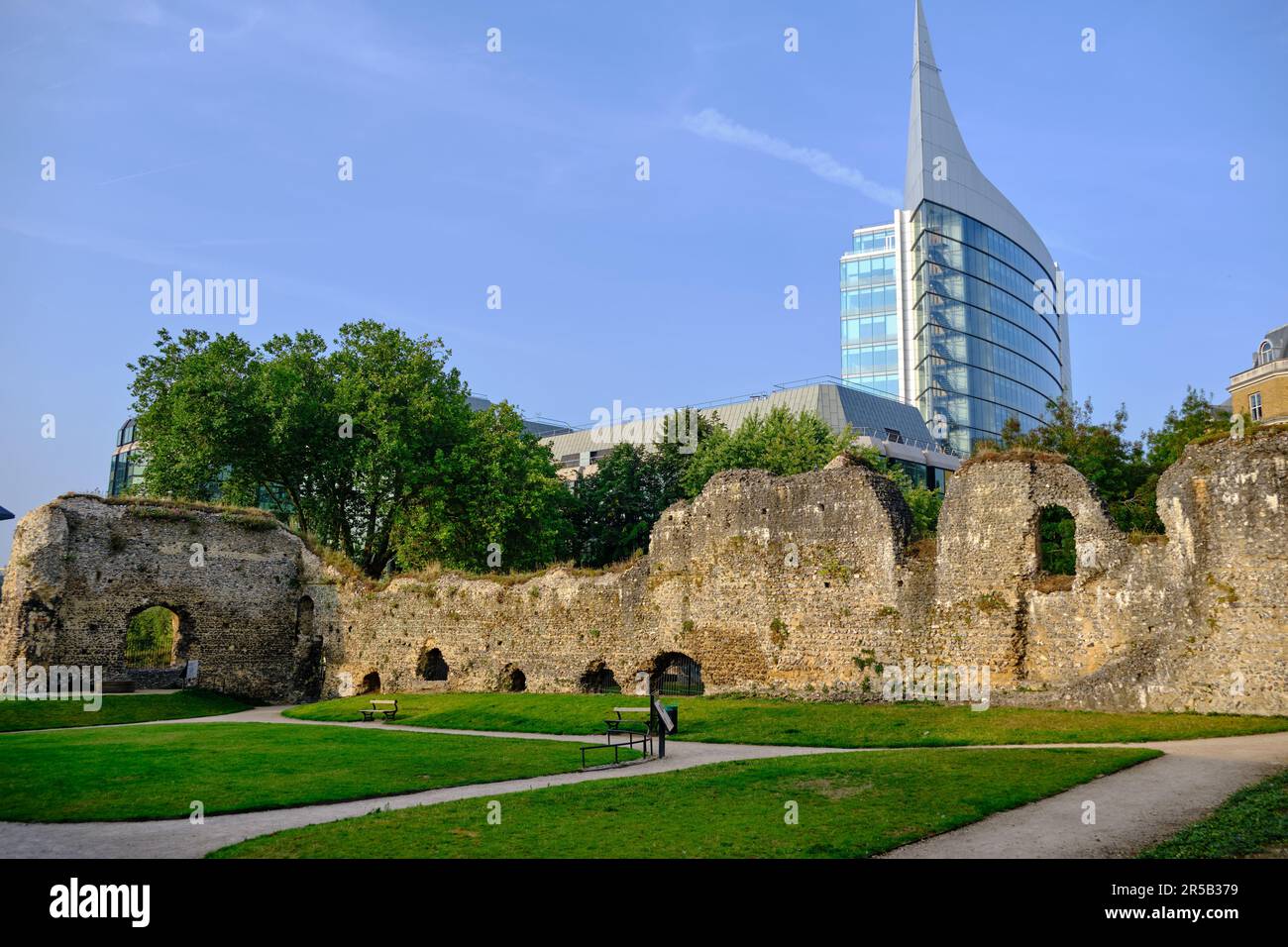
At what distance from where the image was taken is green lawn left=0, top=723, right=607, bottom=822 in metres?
13.6

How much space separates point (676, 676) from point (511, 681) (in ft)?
21.9

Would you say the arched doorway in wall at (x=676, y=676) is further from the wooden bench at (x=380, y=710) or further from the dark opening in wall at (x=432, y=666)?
the dark opening in wall at (x=432, y=666)

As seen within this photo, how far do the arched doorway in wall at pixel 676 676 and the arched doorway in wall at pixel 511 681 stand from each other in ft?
15.6

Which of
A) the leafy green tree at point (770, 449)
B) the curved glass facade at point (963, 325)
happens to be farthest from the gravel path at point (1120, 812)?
the curved glass facade at point (963, 325)

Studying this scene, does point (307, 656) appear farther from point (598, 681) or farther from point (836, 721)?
point (836, 721)

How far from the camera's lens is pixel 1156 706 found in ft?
67.4

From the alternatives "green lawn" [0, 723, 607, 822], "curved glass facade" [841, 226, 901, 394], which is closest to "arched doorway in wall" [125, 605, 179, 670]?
"green lawn" [0, 723, 607, 822]

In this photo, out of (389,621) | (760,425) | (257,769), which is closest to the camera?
(257,769)

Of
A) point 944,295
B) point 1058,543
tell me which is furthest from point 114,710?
point 944,295

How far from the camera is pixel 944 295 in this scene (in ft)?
343

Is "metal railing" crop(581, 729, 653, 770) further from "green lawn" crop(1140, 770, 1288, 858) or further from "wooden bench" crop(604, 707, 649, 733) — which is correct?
"green lawn" crop(1140, 770, 1288, 858)
